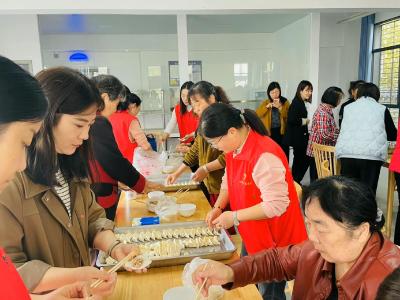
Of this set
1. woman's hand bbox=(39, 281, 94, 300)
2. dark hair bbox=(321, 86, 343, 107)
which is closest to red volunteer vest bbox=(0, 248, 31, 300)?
woman's hand bbox=(39, 281, 94, 300)

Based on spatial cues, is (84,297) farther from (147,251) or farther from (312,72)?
(312,72)

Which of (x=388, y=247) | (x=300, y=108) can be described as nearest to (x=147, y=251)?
(x=388, y=247)

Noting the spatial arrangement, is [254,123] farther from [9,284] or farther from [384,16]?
[384,16]

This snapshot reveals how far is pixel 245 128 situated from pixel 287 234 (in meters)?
0.49

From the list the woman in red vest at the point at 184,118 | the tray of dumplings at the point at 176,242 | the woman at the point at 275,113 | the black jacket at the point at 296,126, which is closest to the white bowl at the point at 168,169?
the woman in red vest at the point at 184,118

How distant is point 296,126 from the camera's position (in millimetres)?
4328

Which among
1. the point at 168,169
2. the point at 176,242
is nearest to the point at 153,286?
the point at 176,242

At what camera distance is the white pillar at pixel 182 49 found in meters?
4.38

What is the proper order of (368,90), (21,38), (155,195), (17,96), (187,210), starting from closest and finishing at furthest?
(17,96) < (187,210) < (155,195) < (368,90) < (21,38)

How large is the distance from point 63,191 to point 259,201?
782mm

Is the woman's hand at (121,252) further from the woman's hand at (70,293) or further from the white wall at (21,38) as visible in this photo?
the white wall at (21,38)

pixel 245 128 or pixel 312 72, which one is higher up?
pixel 312 72

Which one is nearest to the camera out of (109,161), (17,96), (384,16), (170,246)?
(17,96)

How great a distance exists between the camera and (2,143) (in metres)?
0.53
